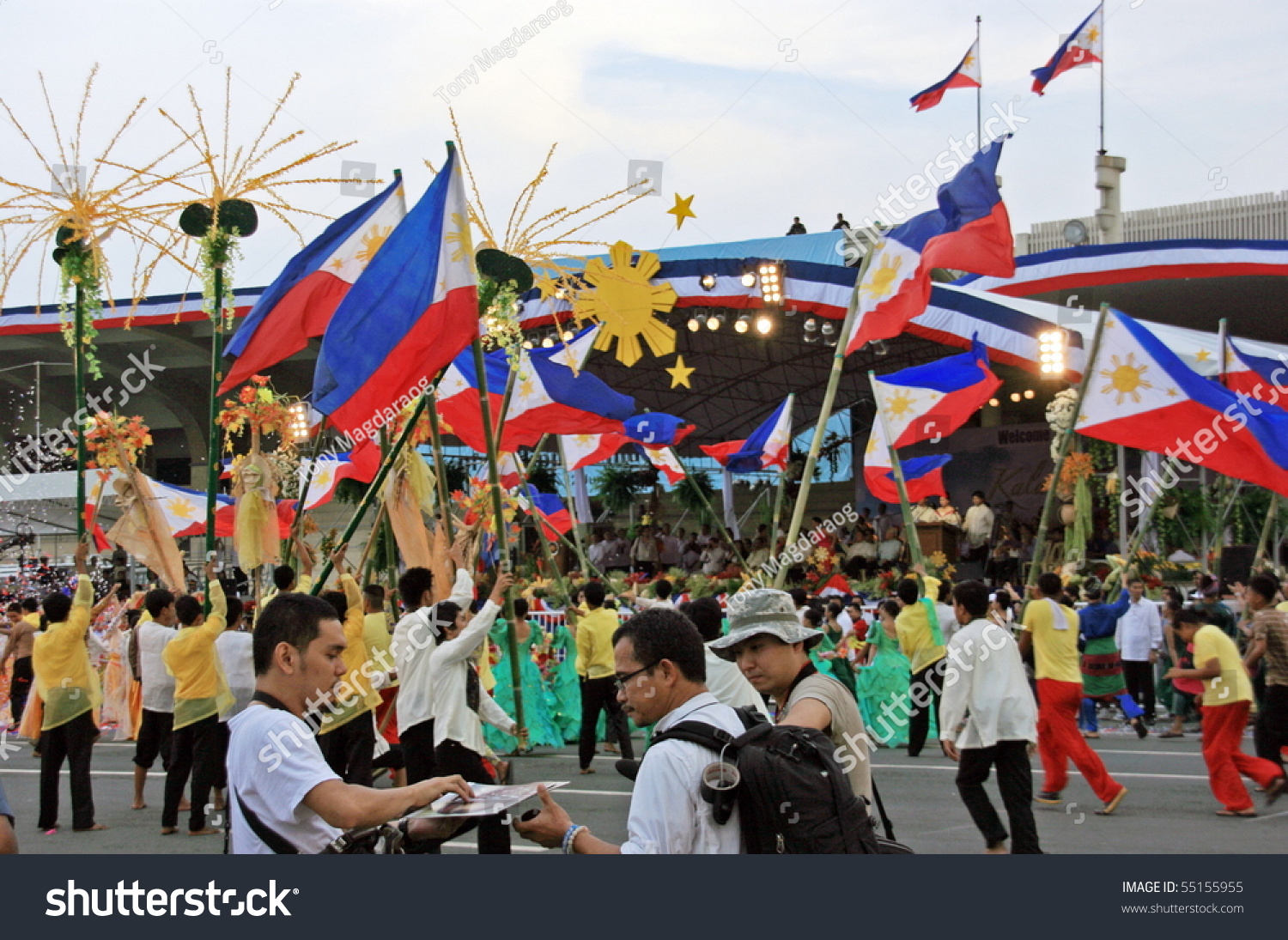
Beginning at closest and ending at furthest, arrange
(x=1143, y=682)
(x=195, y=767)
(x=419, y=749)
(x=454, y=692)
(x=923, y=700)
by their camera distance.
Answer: (x=454, y=692)
(x=419, y=749)
(x=195, y=767)
(x=923, y=700)
(x=1143, y=682)

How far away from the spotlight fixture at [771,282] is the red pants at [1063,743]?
13994mm

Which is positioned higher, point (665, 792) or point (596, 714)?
point (665, 792)

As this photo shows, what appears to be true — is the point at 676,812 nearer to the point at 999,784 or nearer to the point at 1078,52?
the point at 999,784

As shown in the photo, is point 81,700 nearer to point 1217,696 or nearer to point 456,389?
point 456,389

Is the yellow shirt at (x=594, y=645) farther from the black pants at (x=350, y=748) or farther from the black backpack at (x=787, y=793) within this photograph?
the black backpack at (x=787, y=793)

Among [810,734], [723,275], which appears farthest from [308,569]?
[723,275]

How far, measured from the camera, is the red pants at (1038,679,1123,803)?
8.27 m

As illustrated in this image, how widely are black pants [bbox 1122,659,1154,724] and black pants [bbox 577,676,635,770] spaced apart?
18.8 ft

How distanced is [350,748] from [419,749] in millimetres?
951

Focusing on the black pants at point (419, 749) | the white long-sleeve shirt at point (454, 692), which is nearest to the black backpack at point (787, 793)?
the white long-sleeve shirt at point (454, 692)

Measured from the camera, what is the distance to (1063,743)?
27.5ft

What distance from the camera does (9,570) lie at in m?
23.0

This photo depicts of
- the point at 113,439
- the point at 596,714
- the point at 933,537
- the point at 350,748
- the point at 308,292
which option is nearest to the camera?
the point at 350,748

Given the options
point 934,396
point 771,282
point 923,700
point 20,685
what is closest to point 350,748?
point 923,700
